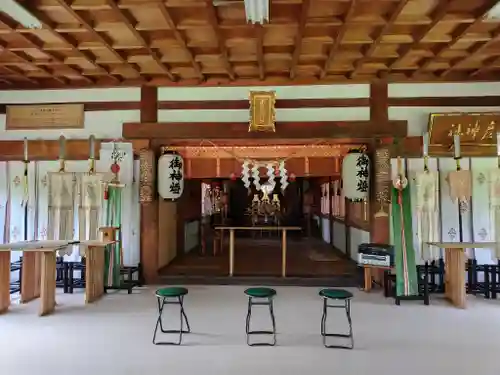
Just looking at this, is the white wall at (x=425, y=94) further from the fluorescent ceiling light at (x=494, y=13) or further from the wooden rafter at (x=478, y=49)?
the fluorescent ceiling light at (x=494, y=13)

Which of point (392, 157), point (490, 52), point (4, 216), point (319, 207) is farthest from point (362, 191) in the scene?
point (319, 207)

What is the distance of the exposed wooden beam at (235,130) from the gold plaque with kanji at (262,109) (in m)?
0.19

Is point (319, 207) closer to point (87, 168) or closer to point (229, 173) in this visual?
point (229, 173)

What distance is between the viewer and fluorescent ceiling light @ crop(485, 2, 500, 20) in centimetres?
363

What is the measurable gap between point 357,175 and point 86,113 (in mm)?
4550

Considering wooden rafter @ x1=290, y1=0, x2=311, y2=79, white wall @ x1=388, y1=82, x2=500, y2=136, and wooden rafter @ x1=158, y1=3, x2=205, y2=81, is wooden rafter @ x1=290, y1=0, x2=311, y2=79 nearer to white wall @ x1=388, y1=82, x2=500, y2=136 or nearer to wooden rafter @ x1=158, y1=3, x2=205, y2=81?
wooden rafter @ x1=158, y1=3, x2=205, y2=81

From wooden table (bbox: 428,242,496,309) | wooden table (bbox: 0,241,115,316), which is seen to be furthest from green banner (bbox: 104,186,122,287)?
wooden table (bbox: 428,242,496,309)

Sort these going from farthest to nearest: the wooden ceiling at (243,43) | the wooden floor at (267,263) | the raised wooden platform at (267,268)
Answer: the wooden floor at (267,263)
the raised wooden platform at (267,268)
the wooden ceiling at (243,43)

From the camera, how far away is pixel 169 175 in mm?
5938

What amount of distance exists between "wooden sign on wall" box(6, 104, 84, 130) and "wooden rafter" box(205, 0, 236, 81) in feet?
8.63

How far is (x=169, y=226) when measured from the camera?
7.82 m

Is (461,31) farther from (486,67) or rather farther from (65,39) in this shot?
(65,39)

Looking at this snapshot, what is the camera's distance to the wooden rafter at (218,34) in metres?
3.73

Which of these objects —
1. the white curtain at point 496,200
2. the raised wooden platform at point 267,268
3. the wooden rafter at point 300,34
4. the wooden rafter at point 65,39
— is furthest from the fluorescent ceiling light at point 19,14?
the white curtain at point 496,200
